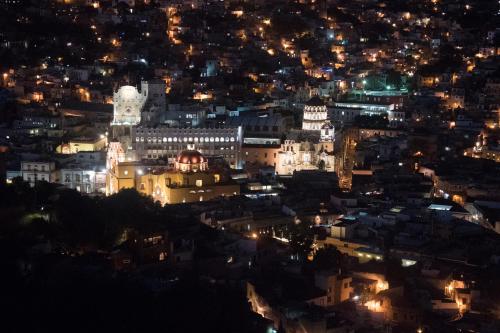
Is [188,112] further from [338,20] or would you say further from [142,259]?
[338,20]

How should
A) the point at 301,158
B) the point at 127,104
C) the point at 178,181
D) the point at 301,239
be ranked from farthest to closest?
the point at 127,104 → the point at 301,158 → the point at 178,181 → the point at 301,239

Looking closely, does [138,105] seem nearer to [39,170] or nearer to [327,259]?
[39,170]

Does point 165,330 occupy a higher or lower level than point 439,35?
lower

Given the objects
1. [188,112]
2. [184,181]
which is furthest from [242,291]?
[188,112]

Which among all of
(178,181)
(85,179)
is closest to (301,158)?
(178,181)

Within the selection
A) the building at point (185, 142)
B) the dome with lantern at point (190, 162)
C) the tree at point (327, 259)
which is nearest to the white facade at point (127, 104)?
the building at point (185, 142)

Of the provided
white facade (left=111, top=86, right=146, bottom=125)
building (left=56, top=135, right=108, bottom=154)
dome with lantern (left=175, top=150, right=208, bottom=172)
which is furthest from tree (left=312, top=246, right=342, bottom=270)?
white facade (left=111, top=86, right=146, bottom=125)

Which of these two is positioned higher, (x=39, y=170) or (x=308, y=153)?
(x=308, y=153)

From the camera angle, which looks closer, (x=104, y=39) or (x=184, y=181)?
(x=184, y=181)
